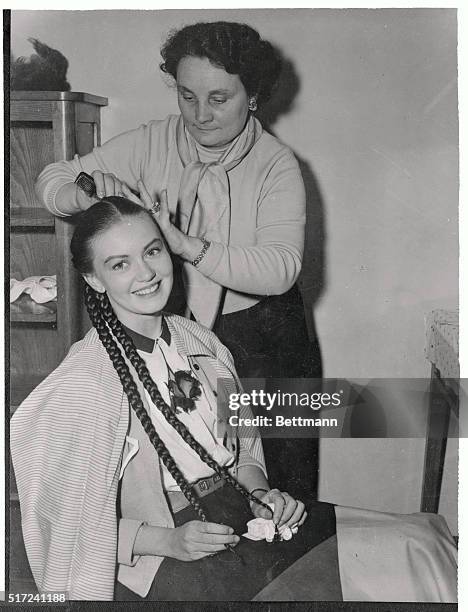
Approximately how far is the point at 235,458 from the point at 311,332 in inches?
9.9

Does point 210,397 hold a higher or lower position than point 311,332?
lower

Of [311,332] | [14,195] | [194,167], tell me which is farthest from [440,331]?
[14,195]

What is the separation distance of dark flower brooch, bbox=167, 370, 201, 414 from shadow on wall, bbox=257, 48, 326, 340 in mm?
229

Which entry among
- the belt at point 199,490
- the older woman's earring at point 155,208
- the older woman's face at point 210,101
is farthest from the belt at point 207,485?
the older woman's face at point 210,101

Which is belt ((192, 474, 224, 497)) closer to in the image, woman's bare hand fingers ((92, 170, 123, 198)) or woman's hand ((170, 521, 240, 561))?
woman's hand ((170, 521, 240, 561))

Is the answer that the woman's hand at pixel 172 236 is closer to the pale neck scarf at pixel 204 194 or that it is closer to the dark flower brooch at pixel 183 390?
the pale neck scarf at pixel 204 194

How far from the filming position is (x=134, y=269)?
1.22 meters

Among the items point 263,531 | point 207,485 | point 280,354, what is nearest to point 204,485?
point 207,485

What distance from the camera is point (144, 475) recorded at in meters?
1.22

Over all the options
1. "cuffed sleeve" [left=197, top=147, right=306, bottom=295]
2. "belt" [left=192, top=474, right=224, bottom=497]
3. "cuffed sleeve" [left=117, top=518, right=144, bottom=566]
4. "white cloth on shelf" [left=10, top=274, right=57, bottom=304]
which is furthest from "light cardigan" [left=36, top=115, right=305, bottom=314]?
"cuffed sleeve" [left=117, top=518, right=144, bottom=566]

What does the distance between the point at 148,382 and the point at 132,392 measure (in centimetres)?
3

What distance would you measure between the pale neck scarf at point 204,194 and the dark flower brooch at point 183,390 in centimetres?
13

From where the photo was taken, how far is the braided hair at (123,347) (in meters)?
1.23

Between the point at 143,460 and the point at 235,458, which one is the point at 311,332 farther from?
the point at 143,460
